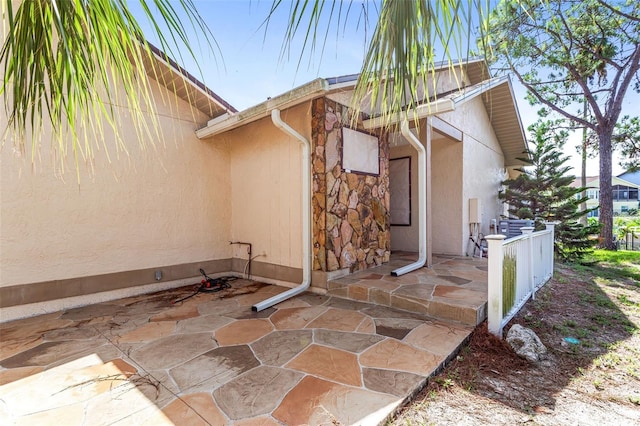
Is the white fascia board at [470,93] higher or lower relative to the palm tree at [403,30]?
higher

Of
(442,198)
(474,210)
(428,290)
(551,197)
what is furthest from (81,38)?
(551,197)

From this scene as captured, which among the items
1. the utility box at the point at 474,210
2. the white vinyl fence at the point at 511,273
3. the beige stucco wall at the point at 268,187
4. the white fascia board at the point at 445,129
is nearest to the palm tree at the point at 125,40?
the white vinyl fence at the point at 511,273

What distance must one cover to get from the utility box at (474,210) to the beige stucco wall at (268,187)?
16.8ft

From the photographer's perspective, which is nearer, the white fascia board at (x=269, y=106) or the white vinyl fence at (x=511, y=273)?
the white vinyl fence at (x=511, y=273)

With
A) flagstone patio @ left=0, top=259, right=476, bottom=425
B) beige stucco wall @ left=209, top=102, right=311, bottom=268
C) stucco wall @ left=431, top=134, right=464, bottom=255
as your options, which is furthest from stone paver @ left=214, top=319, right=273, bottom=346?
stucco wall @ left=431, top=134, right=464, bottom=255

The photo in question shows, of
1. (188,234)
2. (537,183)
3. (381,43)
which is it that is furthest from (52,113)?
(537,183)

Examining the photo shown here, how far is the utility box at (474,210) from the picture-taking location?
793cm

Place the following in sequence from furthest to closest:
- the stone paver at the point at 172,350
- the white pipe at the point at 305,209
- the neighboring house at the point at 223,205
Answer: the white pipe at the point at 305,209, the neighboring house at the point at 223,205, the stone paver at the point at 172,350

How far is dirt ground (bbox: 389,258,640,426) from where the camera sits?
7.46 feet

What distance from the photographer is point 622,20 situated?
1149cm

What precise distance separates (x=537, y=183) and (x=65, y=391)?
1250 cm

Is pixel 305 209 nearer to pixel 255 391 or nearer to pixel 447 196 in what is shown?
pixel 255 391

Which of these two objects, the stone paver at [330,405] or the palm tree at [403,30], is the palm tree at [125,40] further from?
the stone paver at [330,405]

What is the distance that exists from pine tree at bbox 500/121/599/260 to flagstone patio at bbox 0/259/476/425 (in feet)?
27.9
